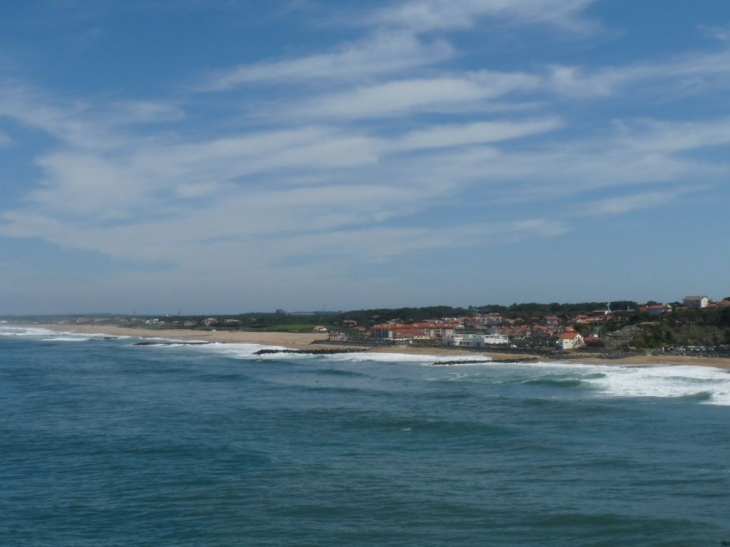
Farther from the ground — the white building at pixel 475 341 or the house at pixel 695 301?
the house at pixel 695 301

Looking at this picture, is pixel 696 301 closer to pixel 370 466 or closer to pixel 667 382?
pixel 667 382

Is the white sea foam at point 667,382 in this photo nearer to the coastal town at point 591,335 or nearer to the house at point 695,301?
the coastal town at point 591,335

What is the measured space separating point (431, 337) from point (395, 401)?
56.3 meters

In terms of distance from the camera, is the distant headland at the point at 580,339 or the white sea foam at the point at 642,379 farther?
the distant headland at the point at 580,339

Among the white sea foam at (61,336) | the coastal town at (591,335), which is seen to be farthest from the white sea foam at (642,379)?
the white sea foam at (61,336)

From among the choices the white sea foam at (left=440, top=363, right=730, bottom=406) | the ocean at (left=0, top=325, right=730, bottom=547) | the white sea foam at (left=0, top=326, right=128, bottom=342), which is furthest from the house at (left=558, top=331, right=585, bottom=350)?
the white sea foam at (left=0, top=326, right=128, bottom=342)

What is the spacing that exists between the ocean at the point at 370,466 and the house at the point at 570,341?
2587cm

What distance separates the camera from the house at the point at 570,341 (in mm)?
62931

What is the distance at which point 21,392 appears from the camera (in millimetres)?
35594

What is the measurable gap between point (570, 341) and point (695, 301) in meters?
40.1

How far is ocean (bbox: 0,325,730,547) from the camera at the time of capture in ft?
45.9

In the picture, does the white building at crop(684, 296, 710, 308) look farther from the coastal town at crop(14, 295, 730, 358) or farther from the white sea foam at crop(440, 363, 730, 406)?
the white sea foam at crop(440, 363, 730, 406)

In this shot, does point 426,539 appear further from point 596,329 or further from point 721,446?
point 596,329

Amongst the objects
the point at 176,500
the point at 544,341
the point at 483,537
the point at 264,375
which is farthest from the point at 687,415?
the point at 544,341
